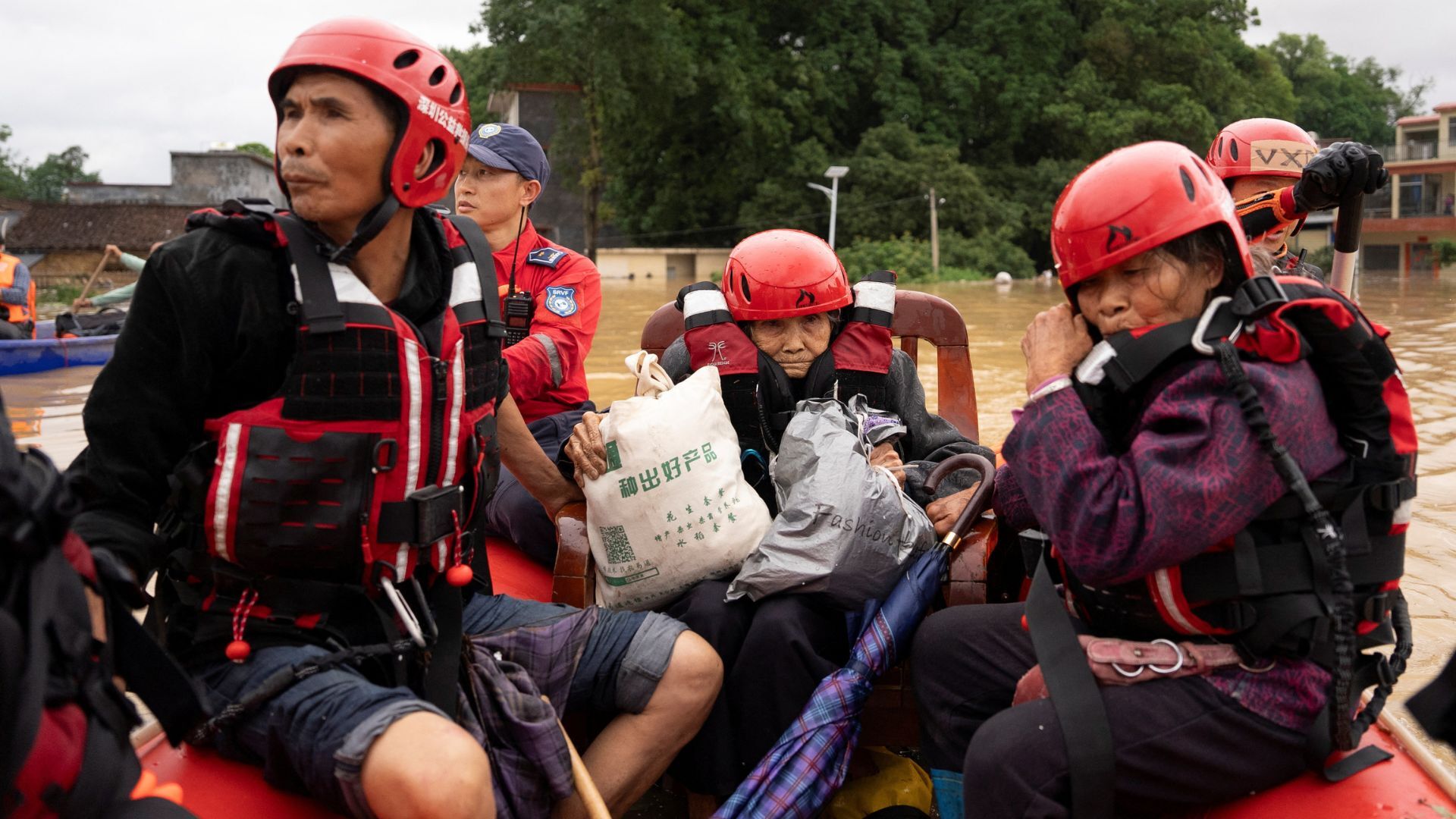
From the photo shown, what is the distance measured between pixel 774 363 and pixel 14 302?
1311 centimetres

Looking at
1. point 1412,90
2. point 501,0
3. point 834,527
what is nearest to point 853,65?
point 501,0

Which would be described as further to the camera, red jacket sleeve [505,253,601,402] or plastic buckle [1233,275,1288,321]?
red jacket sleeve [505,253,601,402]

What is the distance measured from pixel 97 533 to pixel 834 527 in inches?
62.5

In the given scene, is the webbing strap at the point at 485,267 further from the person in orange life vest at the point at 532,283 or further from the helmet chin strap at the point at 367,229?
the person in orange life vest at the point at 532,283

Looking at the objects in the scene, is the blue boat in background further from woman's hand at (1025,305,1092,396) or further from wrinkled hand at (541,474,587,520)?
woman's hand at (1025,305,1092,396)

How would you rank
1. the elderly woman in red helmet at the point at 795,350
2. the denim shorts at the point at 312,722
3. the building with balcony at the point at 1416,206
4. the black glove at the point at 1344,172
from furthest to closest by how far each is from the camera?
the building with balcony at the point at 1416,206 → the elderly woman in red helmet at the point at 795,350 → the black glove at the point at 1344,172 → the denim shorts at the point at 312,722

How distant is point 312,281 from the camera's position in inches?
82.5

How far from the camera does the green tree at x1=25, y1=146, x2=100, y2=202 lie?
66125mm

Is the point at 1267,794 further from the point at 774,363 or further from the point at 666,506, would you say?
the point at 774,363

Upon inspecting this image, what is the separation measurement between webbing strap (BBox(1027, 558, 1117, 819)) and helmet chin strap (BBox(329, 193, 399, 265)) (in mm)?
1501

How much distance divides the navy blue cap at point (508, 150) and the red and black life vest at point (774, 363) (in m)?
0.98

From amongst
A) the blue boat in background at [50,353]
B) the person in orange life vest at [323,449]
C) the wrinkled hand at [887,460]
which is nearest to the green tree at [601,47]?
the blue boat in background at [50,353]

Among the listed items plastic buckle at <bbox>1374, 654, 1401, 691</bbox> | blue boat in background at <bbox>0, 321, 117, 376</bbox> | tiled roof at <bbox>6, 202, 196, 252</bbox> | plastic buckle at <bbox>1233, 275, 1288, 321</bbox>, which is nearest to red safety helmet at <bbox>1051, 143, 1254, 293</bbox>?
plastic buckle at <bbox>1233, 275, 1288, 321</bbox>

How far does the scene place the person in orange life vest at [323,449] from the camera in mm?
1985
